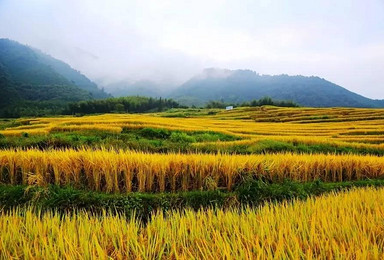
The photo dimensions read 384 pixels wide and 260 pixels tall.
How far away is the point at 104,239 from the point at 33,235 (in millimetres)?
747

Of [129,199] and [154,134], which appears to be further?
[154,134]

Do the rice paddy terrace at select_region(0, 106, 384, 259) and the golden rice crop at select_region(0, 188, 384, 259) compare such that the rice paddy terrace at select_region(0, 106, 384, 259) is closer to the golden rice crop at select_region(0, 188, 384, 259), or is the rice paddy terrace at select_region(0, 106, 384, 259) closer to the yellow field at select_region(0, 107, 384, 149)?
→ the golden rice crop at select_region(0, 188, 384, 259)

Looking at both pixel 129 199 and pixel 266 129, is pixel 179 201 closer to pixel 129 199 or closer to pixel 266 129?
pixel 129 199

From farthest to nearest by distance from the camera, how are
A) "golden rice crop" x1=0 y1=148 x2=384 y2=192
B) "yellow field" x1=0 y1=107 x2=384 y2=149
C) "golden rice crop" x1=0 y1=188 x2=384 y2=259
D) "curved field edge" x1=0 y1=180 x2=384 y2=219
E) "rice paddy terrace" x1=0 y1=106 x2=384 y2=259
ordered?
1. "yellow field" x1=0 y1=107 x2=384 y2=149
2. "golden rice crop" x1=0 y1=148 x2=384 y2=192
3. "curved field edge" x1=0 y1=180 x2=384 y2=219
4. "rice paddy terrace" x1=0 y1=106 x2=384 y2=259
5. "golden rice crop" x1=0 y1=188 x2=384 y2=259

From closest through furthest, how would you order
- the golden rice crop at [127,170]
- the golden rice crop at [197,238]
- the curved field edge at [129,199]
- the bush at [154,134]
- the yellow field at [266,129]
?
the golden rice crop at [197,238], the curved field edge at [129,199], the golden rice crop at [127,170], the bush at [154,134], the yellow field at [266,129]

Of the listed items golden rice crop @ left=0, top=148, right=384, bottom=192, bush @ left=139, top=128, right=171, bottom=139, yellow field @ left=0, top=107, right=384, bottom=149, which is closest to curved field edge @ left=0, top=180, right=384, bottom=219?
golden rice crop @ left=0, top=148, right=384, bottom=192

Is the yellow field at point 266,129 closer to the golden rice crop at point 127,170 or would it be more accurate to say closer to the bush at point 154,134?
the bush at point 154,134

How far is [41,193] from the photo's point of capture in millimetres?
5203

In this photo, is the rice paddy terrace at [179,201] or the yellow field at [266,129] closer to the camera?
the rice paddy terrace at [179,201]

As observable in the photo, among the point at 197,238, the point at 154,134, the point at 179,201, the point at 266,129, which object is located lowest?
the point at 179,201

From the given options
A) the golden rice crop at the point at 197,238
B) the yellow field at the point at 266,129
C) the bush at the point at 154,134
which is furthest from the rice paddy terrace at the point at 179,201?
the bush at the point at 154,134

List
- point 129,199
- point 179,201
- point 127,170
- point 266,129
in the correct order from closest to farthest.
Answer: point 129,199 < point 179,201 < point 127,170 < point 266,129

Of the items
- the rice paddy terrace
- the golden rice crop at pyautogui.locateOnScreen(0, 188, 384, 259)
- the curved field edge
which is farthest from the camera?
the curved field edge

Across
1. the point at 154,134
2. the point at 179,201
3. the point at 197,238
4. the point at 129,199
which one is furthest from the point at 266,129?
the point at 197,238
